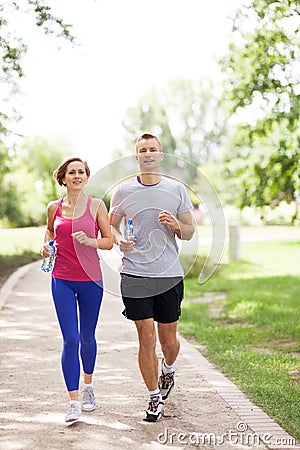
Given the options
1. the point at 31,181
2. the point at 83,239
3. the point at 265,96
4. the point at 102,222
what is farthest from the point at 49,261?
the point at 31,181

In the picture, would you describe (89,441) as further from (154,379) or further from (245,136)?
(245,136)

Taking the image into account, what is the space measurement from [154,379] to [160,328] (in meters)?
0.42

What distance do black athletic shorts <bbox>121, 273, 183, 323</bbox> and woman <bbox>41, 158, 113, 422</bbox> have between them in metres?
0.24

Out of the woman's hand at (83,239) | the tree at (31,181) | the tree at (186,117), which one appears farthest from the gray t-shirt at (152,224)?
the tree at (186,117)

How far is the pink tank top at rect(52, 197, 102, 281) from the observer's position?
5.75 meters

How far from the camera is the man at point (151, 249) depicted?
5750 millimetres

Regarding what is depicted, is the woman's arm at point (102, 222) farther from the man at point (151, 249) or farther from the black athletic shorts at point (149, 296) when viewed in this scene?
the black athletic shorts at point (149, 296)

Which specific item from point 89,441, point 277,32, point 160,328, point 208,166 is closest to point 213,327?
point 277,32

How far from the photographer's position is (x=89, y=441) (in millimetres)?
5184

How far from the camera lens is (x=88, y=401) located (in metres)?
6.05

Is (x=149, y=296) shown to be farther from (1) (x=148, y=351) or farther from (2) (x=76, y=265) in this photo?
(2) (x=76, y=265)

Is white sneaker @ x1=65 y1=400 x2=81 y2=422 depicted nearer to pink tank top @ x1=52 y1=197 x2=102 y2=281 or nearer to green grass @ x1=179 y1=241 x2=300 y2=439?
pink tank top @ x1=52 y1=197 x2=102 y2=281

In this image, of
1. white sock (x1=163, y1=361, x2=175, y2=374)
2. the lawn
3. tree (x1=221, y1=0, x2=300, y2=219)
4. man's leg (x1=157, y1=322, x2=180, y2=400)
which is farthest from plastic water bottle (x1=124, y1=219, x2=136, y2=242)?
tree (x1=221, y1=0, x2=300, y2=219)

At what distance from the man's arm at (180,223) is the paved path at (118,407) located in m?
0.71
